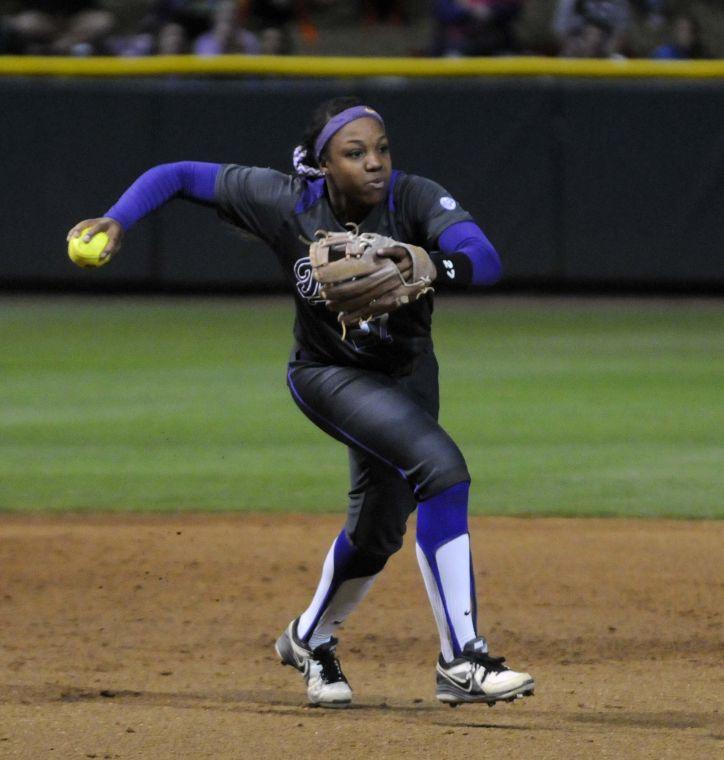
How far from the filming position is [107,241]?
13.0 ft

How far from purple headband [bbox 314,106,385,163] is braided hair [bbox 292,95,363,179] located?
0.02 metres

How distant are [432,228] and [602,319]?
870cm

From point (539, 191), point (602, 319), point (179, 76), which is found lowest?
point (602, 319)

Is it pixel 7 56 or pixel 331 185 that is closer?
pixel 331 185

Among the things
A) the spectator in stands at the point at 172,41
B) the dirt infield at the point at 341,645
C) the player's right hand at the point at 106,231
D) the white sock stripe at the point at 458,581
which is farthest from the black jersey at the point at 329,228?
A: the spectator in stands at the point at 172,41

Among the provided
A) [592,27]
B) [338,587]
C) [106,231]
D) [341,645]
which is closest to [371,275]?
[106,231]

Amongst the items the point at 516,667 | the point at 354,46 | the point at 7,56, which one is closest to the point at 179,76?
the point at 7,56

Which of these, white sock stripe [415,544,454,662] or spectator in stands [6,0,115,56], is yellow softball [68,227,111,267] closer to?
white sock stripe [415,544,454,662]

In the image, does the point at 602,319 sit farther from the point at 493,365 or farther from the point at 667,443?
the point at 667,443

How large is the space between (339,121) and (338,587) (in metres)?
1.35

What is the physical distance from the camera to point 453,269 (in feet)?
12.5

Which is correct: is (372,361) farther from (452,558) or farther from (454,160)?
(454,160)

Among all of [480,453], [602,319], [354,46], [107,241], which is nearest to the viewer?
[107,241]

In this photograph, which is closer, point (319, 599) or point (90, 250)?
point (90, 250)
